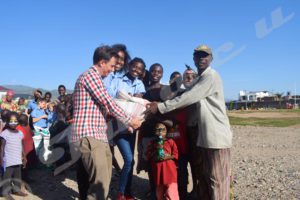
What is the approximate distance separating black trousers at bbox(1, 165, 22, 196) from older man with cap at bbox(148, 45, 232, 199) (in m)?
3.15

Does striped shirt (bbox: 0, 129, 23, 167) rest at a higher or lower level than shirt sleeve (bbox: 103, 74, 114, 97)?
lower

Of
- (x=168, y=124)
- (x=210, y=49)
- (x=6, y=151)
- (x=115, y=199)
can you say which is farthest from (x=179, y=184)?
(x=6, y=151)

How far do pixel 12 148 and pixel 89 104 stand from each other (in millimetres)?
2848

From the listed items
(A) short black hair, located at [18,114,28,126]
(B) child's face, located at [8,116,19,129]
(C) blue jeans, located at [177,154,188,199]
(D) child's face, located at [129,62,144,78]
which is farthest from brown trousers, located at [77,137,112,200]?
(A) short black hair, located at [18,114,28,126]

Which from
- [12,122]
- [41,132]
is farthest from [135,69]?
[41,132]

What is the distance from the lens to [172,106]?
396 cm

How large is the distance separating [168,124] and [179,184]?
887 mm

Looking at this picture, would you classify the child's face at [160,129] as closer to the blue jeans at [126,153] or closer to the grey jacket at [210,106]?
the blue jeans at [126,153]

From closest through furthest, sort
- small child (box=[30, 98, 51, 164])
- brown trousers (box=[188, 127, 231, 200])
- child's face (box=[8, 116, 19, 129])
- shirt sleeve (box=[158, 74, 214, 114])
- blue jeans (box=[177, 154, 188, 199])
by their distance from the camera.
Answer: shirt sleeve (box=[158, 74, 214, 114]) < brown trousers (box=[188, 127, 231, 200]) < blue jeans (box=[177, 154, 188, 199]) < child's face (box=[8, 116, 19, 129]) < small child (box=[30, 98, 51, 164])

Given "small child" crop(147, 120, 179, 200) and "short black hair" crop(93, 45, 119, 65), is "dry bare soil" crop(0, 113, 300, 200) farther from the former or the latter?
"short black hair" crop(93, 45, 119, 65)

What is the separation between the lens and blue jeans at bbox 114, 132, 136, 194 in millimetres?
4871

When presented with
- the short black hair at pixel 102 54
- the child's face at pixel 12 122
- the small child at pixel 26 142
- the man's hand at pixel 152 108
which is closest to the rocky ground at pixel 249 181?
the small child at pixel 26 142

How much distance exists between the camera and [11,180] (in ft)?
19.5

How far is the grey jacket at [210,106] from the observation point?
3832mm
